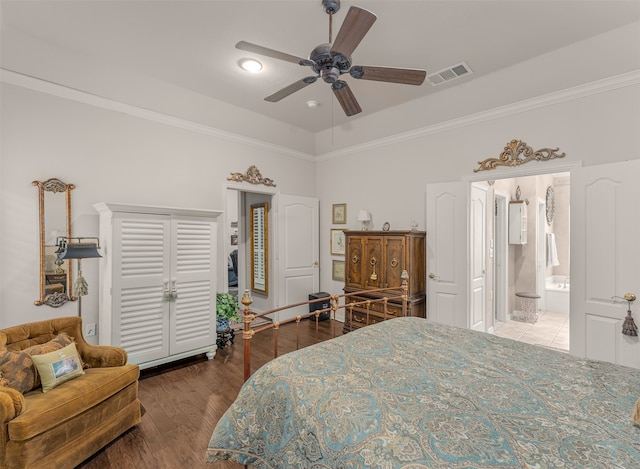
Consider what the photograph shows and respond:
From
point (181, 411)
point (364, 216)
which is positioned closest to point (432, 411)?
point (181, 411)

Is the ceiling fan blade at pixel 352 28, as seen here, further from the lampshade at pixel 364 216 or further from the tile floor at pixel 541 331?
the tile floor at pixel 541 331

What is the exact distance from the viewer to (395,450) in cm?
109

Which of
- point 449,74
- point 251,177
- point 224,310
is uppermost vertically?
point 449,74

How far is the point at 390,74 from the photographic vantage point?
230 centimetres

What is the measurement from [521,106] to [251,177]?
3662 mm

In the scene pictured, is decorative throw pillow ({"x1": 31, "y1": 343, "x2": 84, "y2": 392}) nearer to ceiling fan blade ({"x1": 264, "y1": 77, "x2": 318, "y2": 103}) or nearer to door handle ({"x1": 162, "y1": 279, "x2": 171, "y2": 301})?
door handle ({"x1": 162, "y1": 279, "x2": 171, "y2": 301})

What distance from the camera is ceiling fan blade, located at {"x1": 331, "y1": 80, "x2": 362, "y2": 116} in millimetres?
2423

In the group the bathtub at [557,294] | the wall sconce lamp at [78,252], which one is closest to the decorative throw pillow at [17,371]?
the wall sconce lamp at [78,252]

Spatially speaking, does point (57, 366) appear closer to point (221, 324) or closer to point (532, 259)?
point (221, 324)

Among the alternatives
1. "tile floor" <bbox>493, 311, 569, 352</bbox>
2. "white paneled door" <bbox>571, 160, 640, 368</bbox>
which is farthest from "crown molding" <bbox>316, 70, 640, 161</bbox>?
"tile floor" <bbox>493, 311, 569, 352</bbox>

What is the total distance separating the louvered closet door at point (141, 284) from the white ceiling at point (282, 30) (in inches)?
64.2

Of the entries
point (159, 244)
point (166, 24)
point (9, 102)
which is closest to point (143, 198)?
point (159, 244)

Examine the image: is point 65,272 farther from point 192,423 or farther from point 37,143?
point 192,423

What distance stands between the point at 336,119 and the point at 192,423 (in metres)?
4.19
